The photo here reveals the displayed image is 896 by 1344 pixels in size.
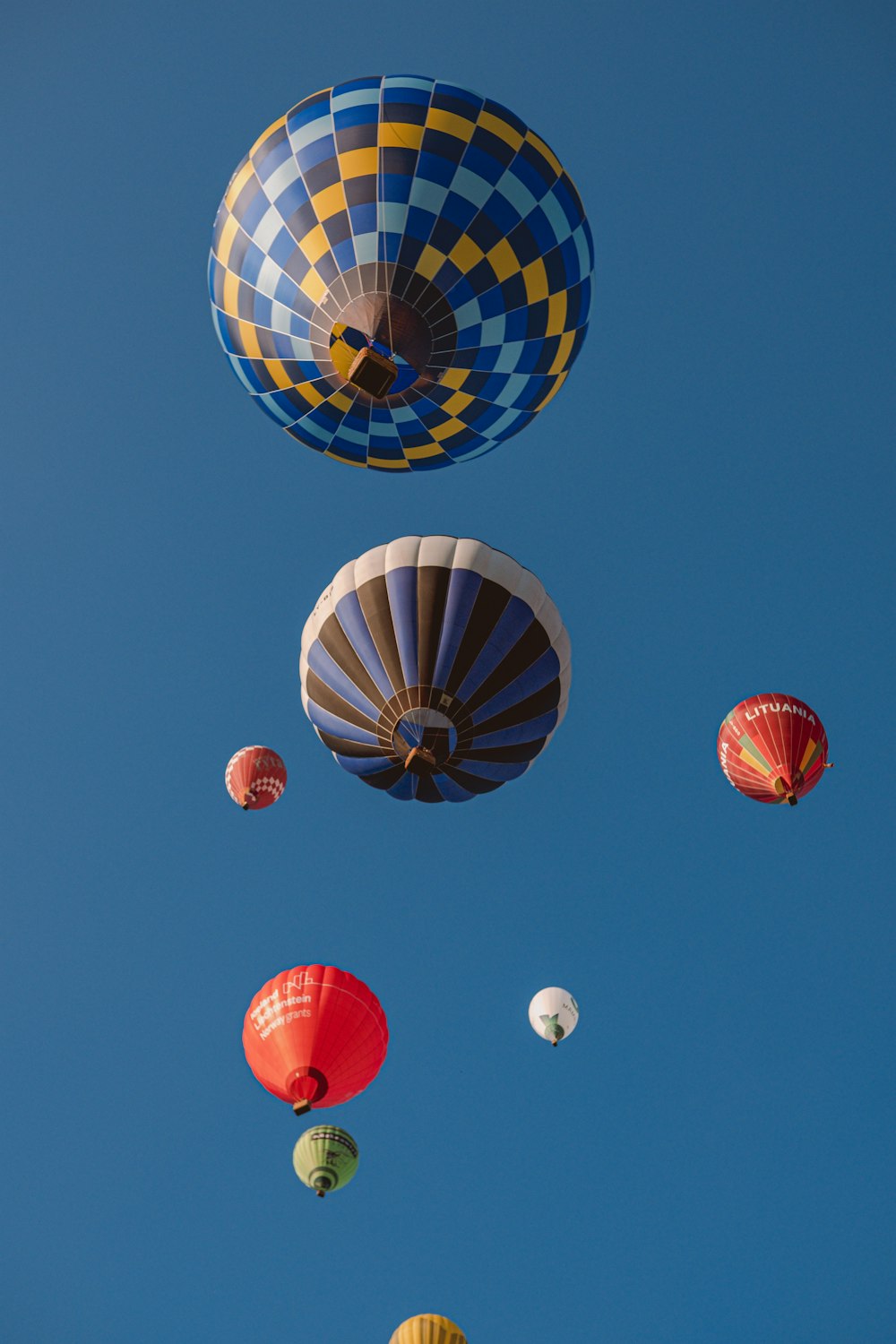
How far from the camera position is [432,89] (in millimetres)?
8469

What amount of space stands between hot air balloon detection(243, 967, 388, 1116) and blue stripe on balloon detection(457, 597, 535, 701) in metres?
2.96

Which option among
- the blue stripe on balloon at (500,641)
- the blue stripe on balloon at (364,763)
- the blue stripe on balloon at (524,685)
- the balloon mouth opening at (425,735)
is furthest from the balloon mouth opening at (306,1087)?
the blue stripe on balloon at (500,641)

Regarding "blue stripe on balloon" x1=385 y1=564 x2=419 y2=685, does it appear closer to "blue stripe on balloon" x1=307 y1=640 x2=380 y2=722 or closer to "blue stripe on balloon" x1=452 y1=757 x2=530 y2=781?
"blue stripe on balloon" x1=307 y1=640 x2=380 y2=722

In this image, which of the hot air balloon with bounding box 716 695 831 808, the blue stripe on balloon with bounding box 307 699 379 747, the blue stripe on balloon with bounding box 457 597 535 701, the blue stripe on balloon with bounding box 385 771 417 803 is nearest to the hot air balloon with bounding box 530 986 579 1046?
the blue stripe on balloon with bounding box 385 771 417 803

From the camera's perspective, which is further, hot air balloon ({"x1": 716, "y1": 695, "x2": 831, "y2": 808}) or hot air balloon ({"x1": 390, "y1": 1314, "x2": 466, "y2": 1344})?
hot air balloon ({"x1": 716, "y1": 695, "x2": 831, "y2": 808})

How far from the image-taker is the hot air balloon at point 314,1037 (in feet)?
26.6

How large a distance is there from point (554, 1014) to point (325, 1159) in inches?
116

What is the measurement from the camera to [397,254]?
27.1 feet

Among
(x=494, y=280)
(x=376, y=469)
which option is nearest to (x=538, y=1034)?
(x=376, y=469)

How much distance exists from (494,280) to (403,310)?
90cm

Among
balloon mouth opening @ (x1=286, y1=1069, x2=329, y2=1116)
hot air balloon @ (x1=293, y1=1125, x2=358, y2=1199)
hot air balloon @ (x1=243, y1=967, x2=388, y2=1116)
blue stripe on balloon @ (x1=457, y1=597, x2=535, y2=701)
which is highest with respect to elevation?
blue stripe on balloon @ (x1=457, y1=597, x2=535, y2=701)

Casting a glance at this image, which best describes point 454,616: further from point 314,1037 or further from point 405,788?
point 314,1037

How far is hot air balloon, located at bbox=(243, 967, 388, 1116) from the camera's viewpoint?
8.11 m

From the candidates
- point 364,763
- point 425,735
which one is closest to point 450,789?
point 364,763
